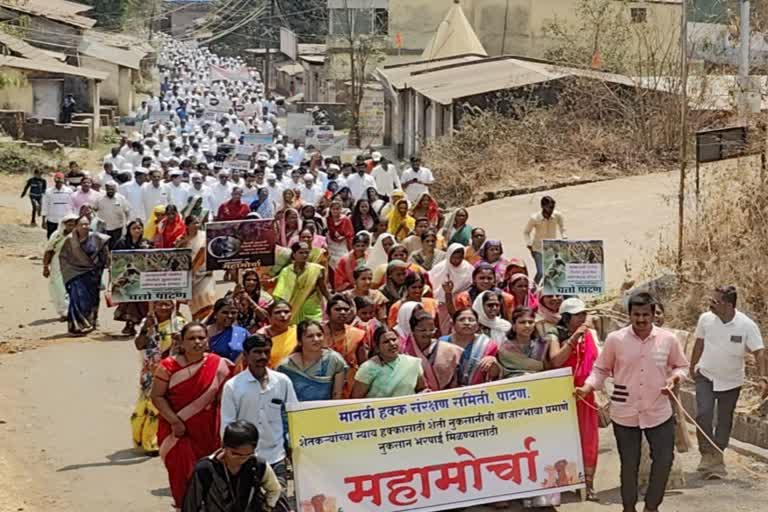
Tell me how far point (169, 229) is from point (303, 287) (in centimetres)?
413

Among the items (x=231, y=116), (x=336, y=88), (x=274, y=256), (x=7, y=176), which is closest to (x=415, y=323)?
(x=274, y=256)

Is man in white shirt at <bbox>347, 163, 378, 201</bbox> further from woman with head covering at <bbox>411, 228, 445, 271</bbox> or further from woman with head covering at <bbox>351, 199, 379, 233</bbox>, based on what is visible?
woman with head covering at <bbox>411, 228, 445, 271</bbox>

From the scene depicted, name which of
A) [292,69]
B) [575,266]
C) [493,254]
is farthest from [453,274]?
[292,69]

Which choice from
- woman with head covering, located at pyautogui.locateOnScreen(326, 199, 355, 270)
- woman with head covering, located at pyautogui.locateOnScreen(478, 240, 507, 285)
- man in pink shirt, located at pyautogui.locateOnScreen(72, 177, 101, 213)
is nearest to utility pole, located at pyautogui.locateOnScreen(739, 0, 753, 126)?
woman with head covering, located at pyautogui.locateOnScreen(478, 240, 507, 285)

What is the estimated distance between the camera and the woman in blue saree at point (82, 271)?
49.7ft

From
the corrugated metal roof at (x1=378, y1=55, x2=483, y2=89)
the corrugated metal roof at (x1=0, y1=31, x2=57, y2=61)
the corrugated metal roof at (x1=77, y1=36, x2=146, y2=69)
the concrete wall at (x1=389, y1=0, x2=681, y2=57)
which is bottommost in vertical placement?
the corrugated metal roof at (x1=378, y1=55, x2=483, y2=89)

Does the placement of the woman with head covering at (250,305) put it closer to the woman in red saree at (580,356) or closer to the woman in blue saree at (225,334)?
the woman in blue saree at (225,334)

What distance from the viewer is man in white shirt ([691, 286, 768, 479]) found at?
9.05 meters

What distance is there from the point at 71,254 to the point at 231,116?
28.9 meters

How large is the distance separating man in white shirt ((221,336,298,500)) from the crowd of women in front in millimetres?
343

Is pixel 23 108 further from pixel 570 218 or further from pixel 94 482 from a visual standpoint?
pixel 94 482

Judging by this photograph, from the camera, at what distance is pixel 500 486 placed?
7.96 meters

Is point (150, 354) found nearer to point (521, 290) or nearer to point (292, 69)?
point (521, 290)

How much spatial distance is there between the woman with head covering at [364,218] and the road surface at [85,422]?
123 inches
